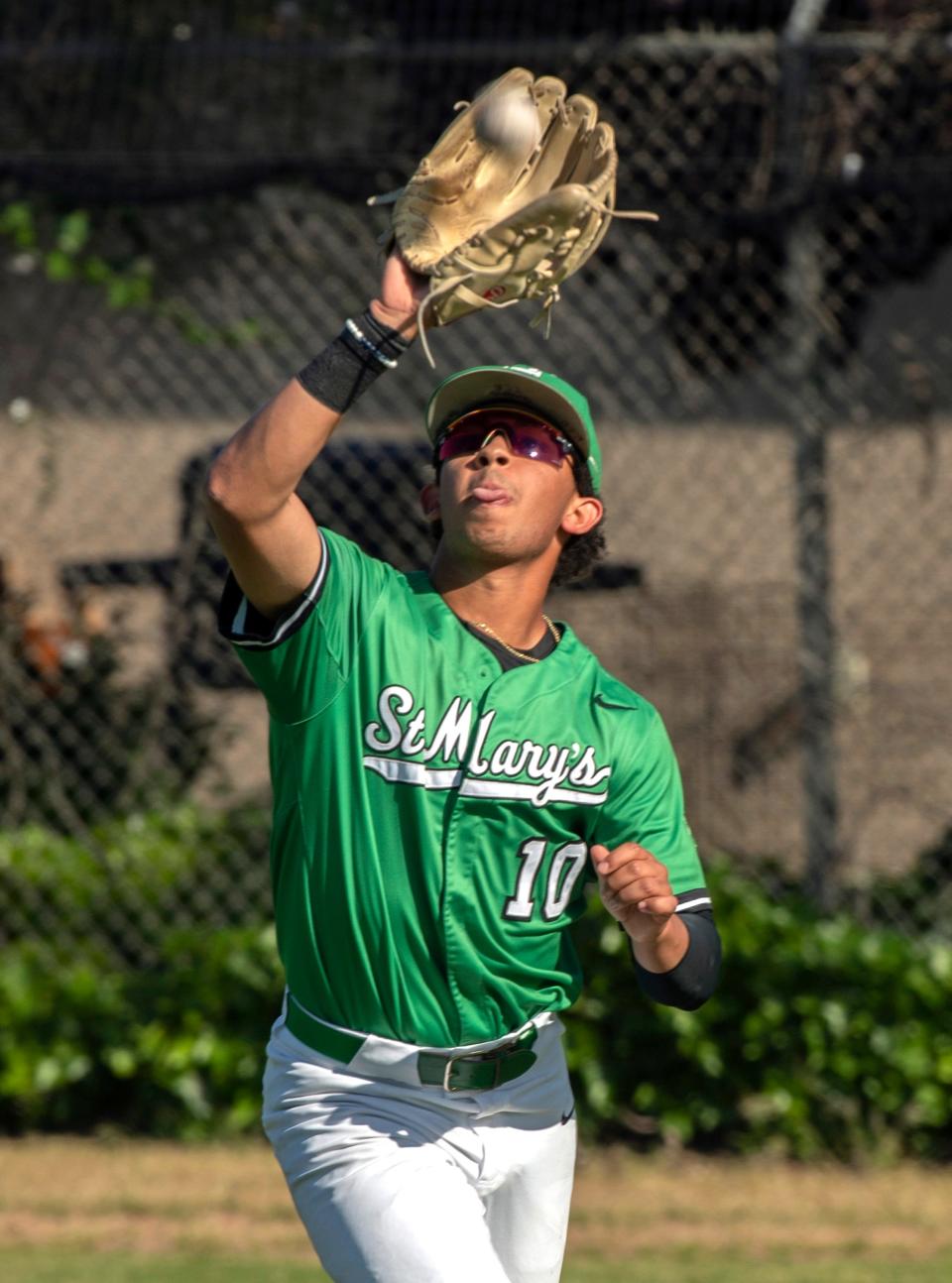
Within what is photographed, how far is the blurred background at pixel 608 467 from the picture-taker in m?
5.62

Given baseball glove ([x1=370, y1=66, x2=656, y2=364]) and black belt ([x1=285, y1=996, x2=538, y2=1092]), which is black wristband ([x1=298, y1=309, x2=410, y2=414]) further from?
black belt ([x1=285, y1=996, x2=538, y2=1092])

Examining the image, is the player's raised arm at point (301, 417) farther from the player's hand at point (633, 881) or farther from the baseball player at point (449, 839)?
the player's hand at point (633, 881)

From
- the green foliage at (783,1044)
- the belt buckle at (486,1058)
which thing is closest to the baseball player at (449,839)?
the belt buckle at (486,1058)

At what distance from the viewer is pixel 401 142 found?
5891 millimetres

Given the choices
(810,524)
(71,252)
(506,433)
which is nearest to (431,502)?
(506,433)

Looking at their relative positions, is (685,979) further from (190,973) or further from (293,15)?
(293,15)

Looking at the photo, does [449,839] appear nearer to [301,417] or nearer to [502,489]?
[502,489]

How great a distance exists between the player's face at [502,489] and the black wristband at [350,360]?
44 centimetres

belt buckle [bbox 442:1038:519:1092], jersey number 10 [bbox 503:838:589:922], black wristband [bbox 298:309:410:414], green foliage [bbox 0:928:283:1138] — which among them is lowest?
green foliage [bbox 0:928:283:1138]

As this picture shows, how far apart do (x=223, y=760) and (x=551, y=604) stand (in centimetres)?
131

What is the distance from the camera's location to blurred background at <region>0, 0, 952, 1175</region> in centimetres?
562

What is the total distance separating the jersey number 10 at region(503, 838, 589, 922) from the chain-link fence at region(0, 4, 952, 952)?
2.82 m

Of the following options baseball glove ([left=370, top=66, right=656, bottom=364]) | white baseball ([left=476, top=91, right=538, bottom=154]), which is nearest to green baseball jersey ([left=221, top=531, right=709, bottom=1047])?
baseball glove ([left=370, top=66, right=656, bottom=364])

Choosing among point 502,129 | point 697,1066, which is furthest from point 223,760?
point 502,129
